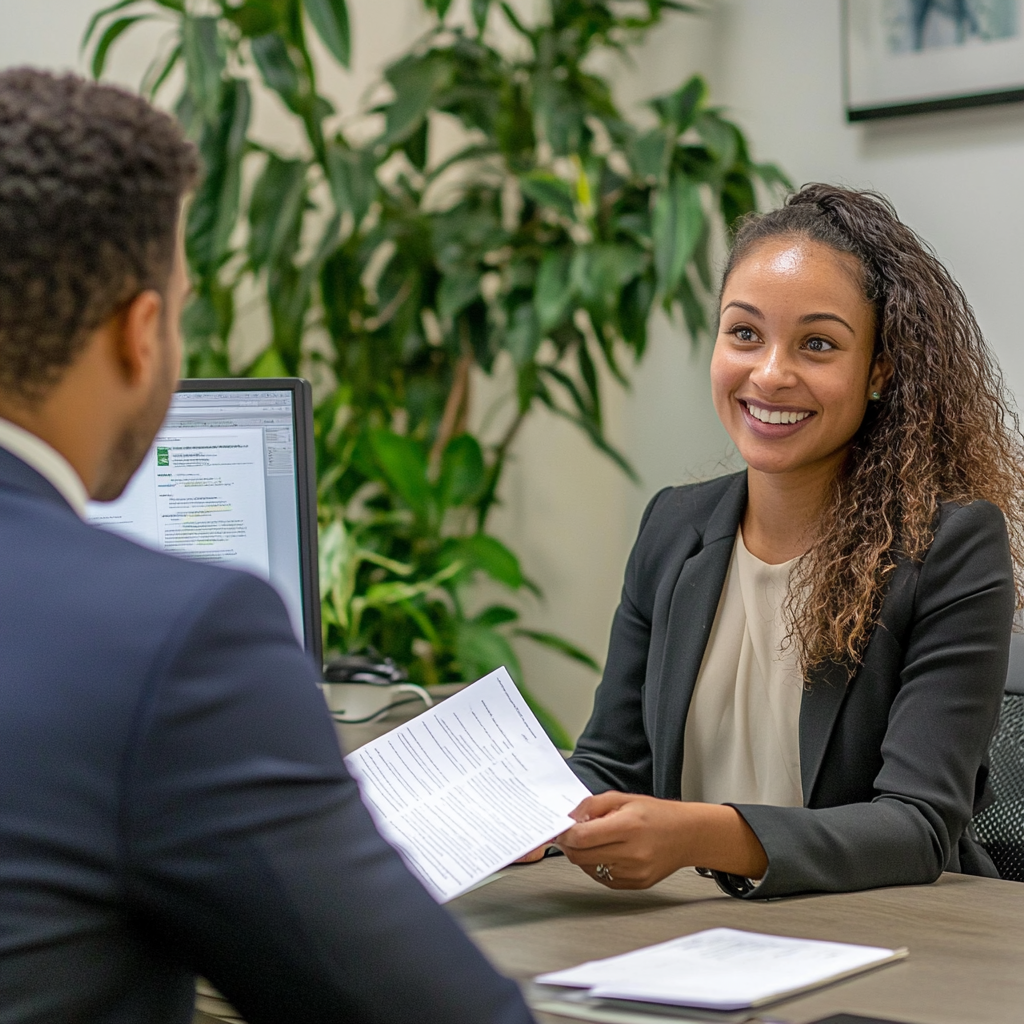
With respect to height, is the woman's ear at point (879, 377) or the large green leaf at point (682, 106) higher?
the large green leaf at point (682, 106)

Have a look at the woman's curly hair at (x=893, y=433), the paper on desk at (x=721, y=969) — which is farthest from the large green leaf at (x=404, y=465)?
the paper on desk at (x=721, y=969)

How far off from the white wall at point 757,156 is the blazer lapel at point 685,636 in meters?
0.25

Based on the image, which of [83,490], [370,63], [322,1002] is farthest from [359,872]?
[370,63]

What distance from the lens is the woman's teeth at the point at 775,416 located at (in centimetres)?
137

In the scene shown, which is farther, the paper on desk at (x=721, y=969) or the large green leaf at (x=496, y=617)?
the large green leaf at (x=496, y=617)

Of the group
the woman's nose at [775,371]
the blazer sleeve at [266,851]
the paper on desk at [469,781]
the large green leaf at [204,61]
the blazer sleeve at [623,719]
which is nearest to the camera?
the blazer sleeve at [266,851]

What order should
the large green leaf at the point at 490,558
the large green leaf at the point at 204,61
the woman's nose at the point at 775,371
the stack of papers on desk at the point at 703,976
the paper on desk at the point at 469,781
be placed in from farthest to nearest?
1. the large green leaf at the point at 490,558
2. the large green leaf at the point at 204,61
3. the woman's nose at the point at 775,371
4. the paper on desk at the point at 469,781
5. the stack of papers on desk at the point at 703,976

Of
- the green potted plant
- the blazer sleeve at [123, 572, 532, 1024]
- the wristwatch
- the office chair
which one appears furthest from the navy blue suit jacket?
the green potted plant

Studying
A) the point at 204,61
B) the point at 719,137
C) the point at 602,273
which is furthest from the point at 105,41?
the point at 719,137

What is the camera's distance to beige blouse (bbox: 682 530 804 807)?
4.44 ft

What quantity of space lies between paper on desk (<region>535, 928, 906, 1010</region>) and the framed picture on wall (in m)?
1.83

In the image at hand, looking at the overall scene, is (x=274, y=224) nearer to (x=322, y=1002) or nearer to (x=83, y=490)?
(x=83, y=490)

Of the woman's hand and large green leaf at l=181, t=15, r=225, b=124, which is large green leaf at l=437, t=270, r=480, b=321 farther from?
the woman's hand

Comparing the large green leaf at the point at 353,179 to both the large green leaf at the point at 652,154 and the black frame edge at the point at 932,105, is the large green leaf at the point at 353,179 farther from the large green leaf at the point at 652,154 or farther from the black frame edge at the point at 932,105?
the black frame edge at the point at 932,105
